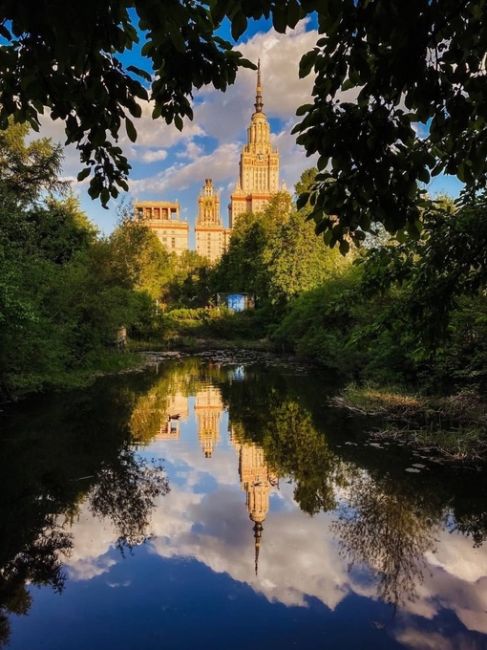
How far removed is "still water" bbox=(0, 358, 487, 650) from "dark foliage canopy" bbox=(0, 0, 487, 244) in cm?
472

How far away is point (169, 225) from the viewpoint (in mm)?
130875

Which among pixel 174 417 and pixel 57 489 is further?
pixel 174 417

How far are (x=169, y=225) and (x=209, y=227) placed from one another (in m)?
21.1

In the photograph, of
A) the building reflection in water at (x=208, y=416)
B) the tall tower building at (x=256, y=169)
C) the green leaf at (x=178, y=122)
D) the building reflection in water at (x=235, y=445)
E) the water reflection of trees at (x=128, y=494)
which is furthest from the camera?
the tall tower building at (x=256, y=169)

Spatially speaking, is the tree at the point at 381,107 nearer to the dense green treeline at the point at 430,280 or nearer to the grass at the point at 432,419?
Result: the dense green treeline at the point at 430,280

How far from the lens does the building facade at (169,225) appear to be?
125625 mm

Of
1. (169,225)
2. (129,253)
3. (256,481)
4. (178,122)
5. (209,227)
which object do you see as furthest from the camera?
(209,227)

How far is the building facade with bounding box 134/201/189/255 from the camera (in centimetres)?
12562

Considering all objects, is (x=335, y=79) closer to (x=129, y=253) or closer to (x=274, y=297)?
(x=129, y=253)

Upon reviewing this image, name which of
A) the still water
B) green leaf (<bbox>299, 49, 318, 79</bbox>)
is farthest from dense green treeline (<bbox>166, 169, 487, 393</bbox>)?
the still water

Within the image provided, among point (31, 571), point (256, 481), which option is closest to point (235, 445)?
point (256, 481)

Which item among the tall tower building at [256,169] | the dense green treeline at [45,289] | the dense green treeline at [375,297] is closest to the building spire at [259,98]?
the tall tower building at [256,169]

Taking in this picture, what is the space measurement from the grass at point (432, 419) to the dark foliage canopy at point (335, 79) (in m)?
8.70

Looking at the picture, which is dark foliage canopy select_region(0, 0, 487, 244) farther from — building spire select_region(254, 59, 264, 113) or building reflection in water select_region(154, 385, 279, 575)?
building spire select_region(254, 59, 264, 113)
